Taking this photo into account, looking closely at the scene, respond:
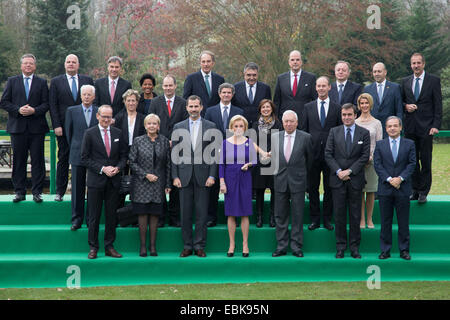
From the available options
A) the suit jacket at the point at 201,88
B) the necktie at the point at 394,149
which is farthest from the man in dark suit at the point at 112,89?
the necktie at the point at 394,149

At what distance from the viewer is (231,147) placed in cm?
766

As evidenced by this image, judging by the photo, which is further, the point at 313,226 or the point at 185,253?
the point at 313,226

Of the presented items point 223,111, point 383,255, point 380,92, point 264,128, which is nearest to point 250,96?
point 223,111

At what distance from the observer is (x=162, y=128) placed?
8078 mm

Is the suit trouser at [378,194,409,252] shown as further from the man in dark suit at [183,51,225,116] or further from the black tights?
the black tights

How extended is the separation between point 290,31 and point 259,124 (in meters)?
15.2

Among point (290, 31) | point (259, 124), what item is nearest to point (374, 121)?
point (259, 124)

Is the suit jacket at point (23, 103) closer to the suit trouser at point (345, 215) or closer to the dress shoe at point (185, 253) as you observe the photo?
the dress shoe at point (185, 253)

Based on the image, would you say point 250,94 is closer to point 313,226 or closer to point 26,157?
point 313,226

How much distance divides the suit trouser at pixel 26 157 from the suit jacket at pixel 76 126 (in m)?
0.72

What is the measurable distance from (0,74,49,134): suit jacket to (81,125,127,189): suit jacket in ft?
4.02

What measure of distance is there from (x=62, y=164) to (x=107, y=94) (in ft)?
4.01

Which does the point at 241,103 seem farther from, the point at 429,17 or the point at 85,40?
the point at 429,17

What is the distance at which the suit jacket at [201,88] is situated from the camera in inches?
331
